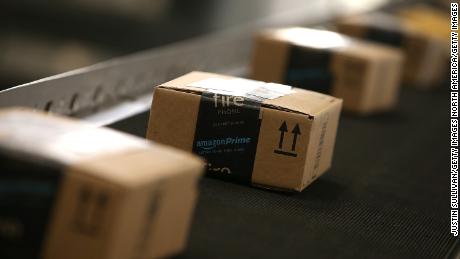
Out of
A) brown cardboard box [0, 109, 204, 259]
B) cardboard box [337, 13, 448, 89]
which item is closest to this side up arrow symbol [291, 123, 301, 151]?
brown cardboard box [0, 109, 204, 259]

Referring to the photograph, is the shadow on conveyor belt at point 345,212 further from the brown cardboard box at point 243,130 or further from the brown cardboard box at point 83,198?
the brown cardboard box at point 83,198

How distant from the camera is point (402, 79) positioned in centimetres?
399

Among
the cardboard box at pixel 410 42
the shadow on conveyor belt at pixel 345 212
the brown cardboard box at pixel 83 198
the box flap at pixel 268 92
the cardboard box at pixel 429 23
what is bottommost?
the shadow on conveyor belt at pixel 345 212

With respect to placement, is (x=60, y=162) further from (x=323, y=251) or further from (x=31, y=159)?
(x=323, y=251)

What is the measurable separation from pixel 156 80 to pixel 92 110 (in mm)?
488

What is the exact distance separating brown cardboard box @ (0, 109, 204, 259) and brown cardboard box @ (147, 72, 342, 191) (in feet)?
1.71

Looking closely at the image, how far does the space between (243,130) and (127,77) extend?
0.92 meters

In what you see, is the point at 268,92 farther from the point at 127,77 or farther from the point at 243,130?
the point at 127,77

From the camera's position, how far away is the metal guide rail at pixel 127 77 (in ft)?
7.31

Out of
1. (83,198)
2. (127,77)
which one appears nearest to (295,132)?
(83,198)

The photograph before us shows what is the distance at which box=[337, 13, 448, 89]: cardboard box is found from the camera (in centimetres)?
389

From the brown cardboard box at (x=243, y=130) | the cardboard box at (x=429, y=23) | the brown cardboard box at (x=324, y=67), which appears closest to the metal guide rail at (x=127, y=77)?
the brown cardboard box at (x=324, y=67)

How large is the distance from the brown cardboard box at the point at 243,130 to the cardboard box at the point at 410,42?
6.56 feet

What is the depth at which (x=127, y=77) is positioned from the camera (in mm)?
2738
